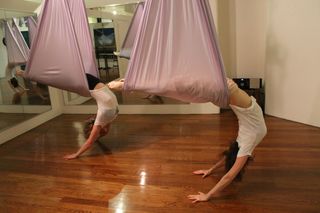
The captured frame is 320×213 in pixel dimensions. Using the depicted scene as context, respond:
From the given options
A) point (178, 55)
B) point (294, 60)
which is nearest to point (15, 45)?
point (178, 55)

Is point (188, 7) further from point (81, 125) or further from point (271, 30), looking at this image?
point (81, 125)

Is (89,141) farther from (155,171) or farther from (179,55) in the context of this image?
(179,55)

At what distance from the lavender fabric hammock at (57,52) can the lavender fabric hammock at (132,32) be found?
109cm

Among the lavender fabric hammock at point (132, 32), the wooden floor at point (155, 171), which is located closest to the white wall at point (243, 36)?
the wooden floor at point (155, 171)

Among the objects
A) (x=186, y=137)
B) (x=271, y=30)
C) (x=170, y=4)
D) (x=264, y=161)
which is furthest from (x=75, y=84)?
(x=271, y=30)

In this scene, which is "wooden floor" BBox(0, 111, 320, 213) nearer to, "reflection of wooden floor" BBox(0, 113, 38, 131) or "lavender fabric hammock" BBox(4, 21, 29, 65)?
"reflection of wooden floor" BBox(0, 113, 38, 131)

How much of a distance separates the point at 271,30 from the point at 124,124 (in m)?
2.19

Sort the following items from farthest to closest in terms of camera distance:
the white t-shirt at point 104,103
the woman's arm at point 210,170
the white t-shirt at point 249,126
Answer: the white t-shirt at point 104,103
the woman's arm at point 210,170
the white t-shirt at point 249,126

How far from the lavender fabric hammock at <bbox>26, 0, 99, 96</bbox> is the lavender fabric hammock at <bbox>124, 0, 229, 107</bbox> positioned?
29.7 inches

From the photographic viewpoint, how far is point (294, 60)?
3.20 meters

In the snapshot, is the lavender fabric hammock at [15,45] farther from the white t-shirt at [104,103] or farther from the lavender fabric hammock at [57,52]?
the white t-shirt at [104,103]

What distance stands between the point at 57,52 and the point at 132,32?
1235 millimetres

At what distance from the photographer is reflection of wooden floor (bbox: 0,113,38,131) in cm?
339

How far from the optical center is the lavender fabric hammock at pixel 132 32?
340 centimetres
